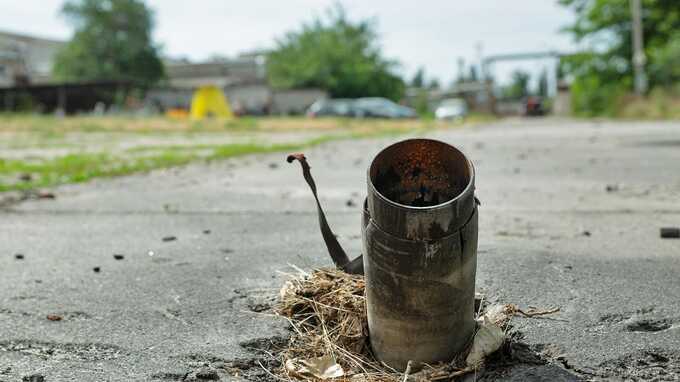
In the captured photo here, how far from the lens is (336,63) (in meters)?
51.1

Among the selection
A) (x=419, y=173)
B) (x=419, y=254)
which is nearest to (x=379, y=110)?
(x=419, y=173)

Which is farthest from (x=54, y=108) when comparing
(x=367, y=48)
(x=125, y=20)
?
(x=367, y=48)

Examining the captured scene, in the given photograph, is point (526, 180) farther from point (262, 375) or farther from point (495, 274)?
point (262, 375)

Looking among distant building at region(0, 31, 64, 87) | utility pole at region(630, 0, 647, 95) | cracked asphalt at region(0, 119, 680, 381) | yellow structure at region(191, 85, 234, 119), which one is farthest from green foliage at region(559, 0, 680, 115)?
distant building at region(0, 31, 64, 87)

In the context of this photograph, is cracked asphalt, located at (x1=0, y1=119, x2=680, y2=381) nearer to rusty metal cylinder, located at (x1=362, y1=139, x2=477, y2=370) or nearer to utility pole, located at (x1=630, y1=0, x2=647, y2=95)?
rusty metal cylinder, located at (x1=362, y1=139, x2=477, y2=370)

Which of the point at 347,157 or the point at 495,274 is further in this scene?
the point at 347,157

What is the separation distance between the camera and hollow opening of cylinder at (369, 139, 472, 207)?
228cm

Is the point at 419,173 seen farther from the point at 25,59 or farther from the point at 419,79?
the point at 419,79

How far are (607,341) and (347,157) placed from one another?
8.22m

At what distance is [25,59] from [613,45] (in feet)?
150

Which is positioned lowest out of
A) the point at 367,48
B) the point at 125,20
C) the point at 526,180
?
the point at 526,180

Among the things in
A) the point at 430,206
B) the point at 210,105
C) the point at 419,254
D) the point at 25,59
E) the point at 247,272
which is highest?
the point at 25,59

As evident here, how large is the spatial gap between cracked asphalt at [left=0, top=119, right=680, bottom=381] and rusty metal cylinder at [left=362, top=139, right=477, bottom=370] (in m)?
0.29

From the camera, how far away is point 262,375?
2.21m
